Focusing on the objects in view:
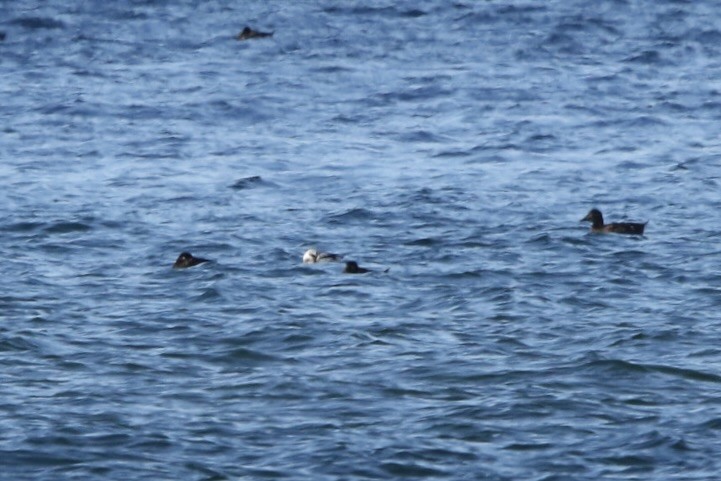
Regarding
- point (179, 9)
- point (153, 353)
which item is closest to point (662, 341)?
point (153, 353)

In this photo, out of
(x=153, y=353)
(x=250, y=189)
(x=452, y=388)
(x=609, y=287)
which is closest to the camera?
(x=452, y=388)

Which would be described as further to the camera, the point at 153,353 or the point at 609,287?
the point at 609,287

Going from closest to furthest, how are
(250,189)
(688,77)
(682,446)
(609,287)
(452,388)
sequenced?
1. (682,446)
2. (452,388)
3. (609,287)
4. (250,189)
5. (688,77)

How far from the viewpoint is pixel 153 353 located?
669 inches

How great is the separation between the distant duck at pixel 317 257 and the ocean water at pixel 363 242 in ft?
0.32

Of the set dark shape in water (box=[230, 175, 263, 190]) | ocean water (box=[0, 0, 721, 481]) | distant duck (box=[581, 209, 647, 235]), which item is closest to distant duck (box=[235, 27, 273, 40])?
ocean water (box=[0, 0, 721, 481])

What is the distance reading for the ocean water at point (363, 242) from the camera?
47.8 feet

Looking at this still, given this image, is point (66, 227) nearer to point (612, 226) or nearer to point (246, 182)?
point (246, 182)

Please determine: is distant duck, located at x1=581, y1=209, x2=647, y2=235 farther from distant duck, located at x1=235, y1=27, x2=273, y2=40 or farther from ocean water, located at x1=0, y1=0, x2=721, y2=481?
distant duck, located at x1=235, y1=27, x2=273, y2=40

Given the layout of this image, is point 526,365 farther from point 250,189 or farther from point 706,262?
point 250,189

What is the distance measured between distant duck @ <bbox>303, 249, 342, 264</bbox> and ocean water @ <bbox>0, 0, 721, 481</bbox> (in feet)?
0.32

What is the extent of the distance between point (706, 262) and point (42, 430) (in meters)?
8.44

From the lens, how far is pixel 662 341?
17.2 meters

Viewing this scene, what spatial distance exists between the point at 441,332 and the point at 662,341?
6.86 feet
